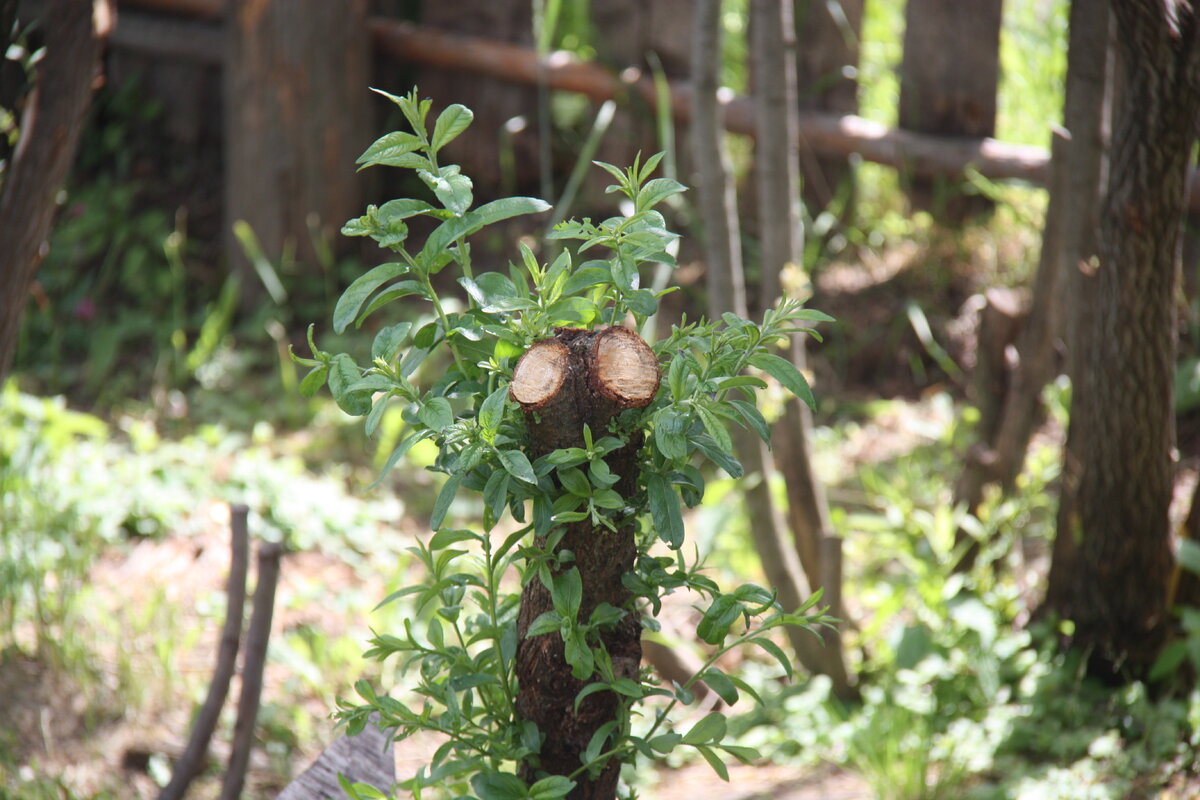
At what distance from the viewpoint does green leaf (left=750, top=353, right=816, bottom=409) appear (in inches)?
44.4

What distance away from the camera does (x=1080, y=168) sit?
2432 mm

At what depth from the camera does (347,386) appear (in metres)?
1.15

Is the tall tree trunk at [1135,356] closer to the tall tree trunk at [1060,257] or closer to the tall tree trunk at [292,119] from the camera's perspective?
the tall tree trunk at [1060,257]

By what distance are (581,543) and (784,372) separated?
0.98 ft

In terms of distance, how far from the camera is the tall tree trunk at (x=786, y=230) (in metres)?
2.37

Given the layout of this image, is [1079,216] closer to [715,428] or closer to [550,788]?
[715,428]

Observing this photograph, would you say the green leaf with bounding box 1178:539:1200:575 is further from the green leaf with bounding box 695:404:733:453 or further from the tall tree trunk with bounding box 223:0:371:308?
the tall tree trunk with bounding box 223:0:371:308

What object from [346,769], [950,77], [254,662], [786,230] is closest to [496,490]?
[346,769]

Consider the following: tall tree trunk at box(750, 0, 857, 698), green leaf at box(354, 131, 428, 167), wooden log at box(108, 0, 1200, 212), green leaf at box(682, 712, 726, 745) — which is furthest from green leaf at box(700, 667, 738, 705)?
wooden log at box(108, 0, 1200, 212)

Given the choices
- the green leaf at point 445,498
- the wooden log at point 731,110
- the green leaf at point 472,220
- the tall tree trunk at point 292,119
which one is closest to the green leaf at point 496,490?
the green leaf at point 445,498

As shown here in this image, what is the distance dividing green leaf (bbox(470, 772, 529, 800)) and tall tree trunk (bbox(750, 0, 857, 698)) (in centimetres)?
138

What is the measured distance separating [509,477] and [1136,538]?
171 centimetres

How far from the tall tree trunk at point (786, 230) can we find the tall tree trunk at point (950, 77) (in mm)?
1437

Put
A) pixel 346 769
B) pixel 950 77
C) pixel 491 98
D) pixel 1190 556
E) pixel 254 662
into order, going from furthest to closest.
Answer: pixel 491 98, pixel 950 77, pixel 1190 556, pixel 254 662, pixel 346 769
